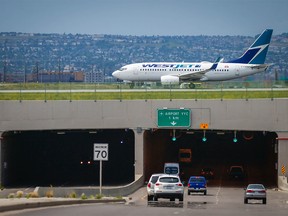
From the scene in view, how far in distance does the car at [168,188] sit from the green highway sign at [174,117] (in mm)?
21436

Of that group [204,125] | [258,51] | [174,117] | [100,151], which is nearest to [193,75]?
[258,51]

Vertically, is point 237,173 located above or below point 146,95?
below

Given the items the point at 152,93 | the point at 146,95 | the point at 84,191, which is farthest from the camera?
the point at 152,93

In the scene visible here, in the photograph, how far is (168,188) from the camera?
47469mm

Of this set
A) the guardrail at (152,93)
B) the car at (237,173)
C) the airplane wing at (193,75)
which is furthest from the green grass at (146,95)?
the airplane wing at (193,75)

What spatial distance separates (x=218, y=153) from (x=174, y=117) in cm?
2492

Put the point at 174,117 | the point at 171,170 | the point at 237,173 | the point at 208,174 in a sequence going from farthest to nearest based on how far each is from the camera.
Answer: the point at 208,174 → the point at 237,173 → the point at 171,170 → the point at 174,117

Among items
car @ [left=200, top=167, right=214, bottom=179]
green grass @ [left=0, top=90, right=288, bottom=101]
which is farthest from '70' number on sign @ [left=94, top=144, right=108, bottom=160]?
car @ [left=200, top=167, right=214, bottom=179]

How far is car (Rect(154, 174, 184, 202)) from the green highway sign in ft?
70.3

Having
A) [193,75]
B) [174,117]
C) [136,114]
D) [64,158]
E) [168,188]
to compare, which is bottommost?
[64,158]

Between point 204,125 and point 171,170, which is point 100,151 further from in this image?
point 171,170

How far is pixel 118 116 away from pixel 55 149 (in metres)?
17.0

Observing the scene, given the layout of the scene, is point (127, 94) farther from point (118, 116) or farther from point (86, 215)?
point (86, 215)

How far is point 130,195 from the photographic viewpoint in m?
56.6
